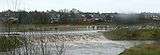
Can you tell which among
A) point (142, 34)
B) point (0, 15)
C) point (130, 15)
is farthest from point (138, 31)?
A: point (0, 15)

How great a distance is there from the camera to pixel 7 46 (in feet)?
26.0

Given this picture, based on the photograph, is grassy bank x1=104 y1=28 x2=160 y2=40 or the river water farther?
grassy bank x1=104 y1=28 x2=160 y2=40

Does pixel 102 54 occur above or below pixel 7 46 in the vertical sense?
below

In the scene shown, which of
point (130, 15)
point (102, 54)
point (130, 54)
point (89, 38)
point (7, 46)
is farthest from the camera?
point (130, 15)

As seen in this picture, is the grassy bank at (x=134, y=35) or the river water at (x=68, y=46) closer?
the river water at (x=68, y=46)

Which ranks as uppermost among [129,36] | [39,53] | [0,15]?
[0,15]

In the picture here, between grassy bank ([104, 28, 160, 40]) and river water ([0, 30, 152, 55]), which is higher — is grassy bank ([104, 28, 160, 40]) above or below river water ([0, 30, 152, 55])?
below

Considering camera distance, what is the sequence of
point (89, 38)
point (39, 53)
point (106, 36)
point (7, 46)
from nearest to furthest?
point (7, 46)
point (39, 53)
point (89, 38)
point (106, 36)

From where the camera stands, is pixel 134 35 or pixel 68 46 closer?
pixel 68 46

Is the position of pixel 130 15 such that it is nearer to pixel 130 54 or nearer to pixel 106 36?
pixel 106 36

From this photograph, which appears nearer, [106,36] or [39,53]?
[39,53]

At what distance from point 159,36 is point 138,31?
357 centimetres

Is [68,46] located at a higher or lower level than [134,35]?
higher

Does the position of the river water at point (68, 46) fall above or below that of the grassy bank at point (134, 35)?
above
